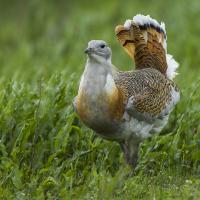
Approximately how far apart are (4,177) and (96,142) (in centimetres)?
109

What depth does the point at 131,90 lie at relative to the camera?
7066mm

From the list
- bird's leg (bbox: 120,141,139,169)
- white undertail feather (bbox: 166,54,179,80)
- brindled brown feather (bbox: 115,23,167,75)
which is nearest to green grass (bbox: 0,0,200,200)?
bird's leg (bbox: 120,141,139,169)

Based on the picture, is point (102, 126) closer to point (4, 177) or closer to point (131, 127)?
point (131, 127)

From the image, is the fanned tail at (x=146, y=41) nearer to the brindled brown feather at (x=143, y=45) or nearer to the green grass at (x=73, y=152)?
the brindled brown feather at (x=143, y=45)

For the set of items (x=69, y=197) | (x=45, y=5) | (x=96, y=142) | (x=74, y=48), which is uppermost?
(x=45, y=5)

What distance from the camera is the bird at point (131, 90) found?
6.66 metres

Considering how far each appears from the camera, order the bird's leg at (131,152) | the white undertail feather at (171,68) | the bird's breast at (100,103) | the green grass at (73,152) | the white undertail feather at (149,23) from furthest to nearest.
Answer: the white undertail feather at (171,68) < the white undertail feather at (149,23) < the bird's leg at (131,152) < the bird's breast at (100,103) < the green grass at (73,152)

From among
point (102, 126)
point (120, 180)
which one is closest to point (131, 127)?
point (102, 126)

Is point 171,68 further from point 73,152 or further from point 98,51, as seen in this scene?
point 98,51

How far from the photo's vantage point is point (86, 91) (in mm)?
6652

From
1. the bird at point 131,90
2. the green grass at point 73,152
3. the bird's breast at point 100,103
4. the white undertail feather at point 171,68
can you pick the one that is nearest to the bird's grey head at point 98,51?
the bird at point 131,90

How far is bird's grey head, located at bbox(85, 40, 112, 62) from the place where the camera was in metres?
6.64

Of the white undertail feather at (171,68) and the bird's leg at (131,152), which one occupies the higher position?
the white undertail feather at (171,68)

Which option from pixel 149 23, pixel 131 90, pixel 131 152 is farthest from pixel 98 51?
pixel 149 23
